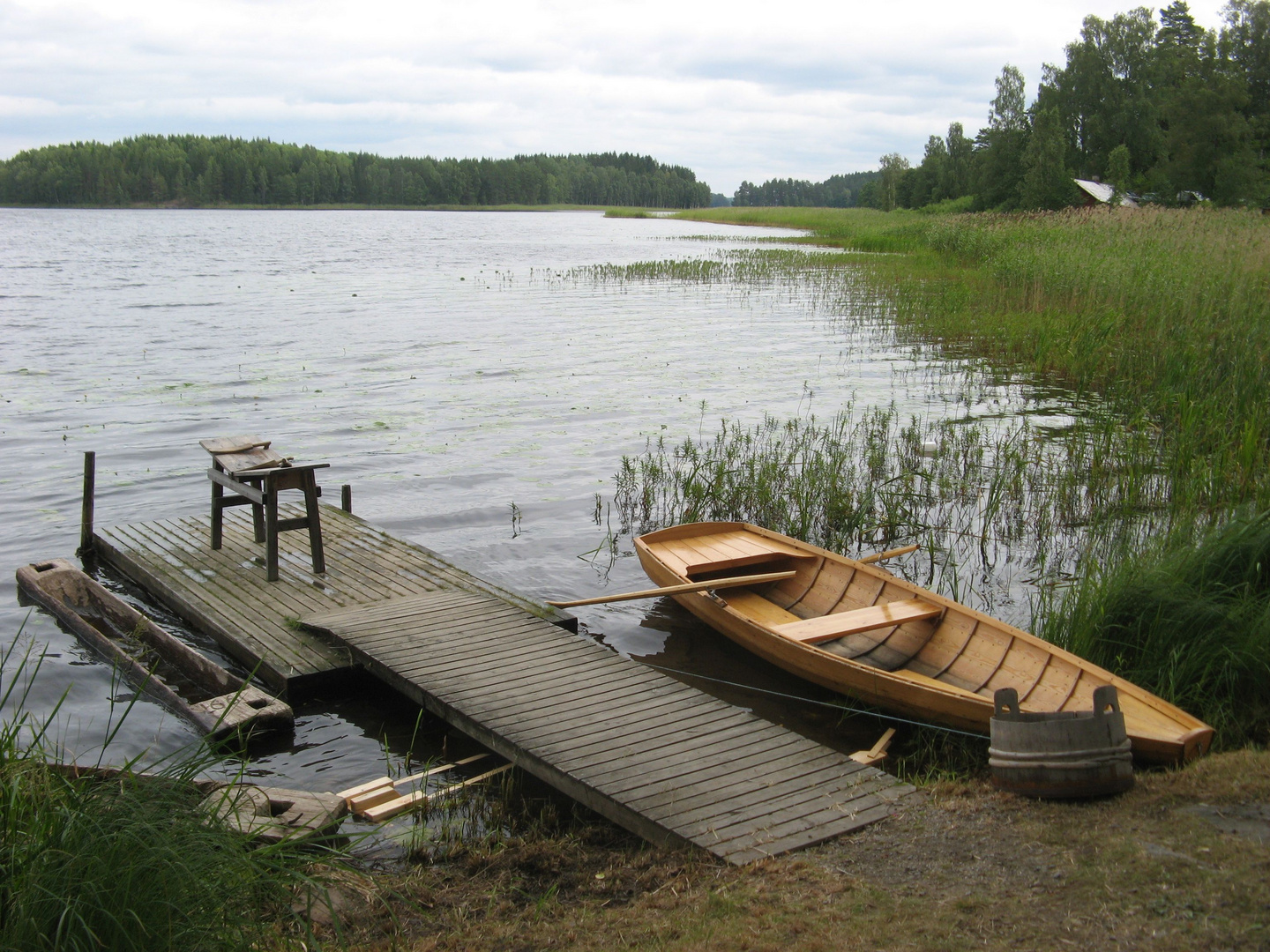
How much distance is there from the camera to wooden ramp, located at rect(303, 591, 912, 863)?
4.41m

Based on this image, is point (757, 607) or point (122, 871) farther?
point (757, 607)

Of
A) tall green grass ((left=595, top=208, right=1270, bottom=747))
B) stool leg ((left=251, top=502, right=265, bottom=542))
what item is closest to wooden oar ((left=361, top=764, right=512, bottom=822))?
tall green grass ((left=595, top=208, right=1270, bottom=747))

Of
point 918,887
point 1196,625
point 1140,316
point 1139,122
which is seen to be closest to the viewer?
point 918,887

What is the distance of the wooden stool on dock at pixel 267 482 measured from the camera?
760cm

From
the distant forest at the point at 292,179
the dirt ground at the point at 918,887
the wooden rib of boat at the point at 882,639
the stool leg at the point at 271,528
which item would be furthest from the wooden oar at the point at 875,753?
the distant forest at the point at 292,179

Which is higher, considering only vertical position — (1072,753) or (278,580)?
(1072,753)

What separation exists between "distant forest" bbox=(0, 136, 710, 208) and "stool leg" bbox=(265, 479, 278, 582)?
5021 inches

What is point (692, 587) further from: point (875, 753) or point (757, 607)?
point (875, 753)

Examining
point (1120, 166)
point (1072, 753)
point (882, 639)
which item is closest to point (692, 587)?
point (882, 639)

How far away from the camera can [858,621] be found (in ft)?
21.1

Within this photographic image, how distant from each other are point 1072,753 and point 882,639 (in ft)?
7.84

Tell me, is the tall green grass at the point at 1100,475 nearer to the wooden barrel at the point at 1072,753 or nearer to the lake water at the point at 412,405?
the wooden barrel at the point at 1072,753

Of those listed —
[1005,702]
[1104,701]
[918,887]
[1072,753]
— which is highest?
[1104,701]

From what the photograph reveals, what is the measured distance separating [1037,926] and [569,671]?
3.34 metres
